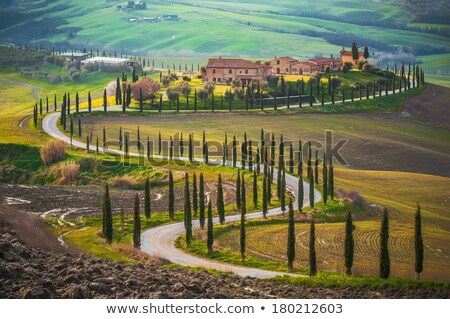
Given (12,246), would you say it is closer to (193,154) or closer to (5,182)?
(5,182)

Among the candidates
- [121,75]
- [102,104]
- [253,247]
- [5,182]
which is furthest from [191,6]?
[253,247]

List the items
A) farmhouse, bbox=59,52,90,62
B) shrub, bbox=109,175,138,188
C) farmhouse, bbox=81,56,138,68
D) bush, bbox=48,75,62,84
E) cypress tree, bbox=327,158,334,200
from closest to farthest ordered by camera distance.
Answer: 1. cypress tree, bbox=327,158,334,200
2. shrub, bbox=109,175,138,188
3. bush, bbox=48,75,62,84
4. farmhouse, bbox=59,52,90,62
5. farmhouse, bbox=81,56,138,68

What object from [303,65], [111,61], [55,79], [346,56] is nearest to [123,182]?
[55,79]

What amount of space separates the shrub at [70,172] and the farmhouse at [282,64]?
45.3 meters

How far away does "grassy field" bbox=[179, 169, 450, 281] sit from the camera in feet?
131

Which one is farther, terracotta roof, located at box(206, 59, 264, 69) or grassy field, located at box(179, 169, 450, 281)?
terracotta roof, located at box(206, 59, 264, 69)

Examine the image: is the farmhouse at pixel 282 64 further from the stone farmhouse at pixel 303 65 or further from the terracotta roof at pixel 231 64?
the terracotta roof at pixel 231 64

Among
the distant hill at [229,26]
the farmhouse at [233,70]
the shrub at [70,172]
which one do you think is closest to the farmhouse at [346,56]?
the distant hill at [229,26]

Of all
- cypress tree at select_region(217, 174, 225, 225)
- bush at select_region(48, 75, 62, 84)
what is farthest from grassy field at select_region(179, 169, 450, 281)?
bush at select_region(48, 75, 62, 84)

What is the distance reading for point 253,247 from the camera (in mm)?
43500

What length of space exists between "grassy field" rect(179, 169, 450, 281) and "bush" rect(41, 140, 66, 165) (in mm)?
21307

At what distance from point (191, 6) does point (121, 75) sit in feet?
85.6

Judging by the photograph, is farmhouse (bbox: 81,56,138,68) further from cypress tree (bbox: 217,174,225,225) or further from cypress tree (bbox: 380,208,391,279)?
cypress tree (bbox: 380,208,391,279)

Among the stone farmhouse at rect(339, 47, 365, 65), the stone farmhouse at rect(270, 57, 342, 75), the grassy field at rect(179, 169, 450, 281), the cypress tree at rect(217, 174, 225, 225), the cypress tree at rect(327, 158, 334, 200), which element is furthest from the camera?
the stone farmhouse at rect(339, 47, 365, 65)
